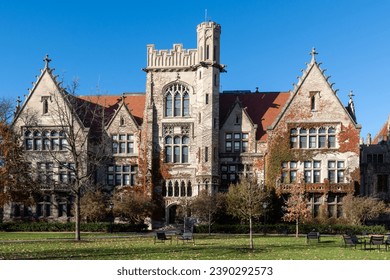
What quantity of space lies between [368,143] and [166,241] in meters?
39.5

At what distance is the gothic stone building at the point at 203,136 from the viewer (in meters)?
55.6

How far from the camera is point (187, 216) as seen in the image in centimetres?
5512

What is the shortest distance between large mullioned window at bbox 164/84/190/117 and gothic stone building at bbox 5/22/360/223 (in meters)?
0.09

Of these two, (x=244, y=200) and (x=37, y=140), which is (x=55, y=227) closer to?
(x=37, y=140)

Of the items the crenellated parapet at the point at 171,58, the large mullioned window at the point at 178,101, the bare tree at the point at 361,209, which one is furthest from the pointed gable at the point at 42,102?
the bare tree at the point at 361,209

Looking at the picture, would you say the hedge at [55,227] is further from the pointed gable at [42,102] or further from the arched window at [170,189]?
the pointed gable at [42,102]

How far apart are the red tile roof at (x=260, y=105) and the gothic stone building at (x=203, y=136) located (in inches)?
3.9

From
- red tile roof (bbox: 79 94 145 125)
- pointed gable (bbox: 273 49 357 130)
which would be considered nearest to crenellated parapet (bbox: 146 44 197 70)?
red tile roof (bbox: 79 94 145 125)

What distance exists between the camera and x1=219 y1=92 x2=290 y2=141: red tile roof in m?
58.5

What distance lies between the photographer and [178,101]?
5850cm

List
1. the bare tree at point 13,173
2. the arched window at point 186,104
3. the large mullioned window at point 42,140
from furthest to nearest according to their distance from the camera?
the large mullioned window at point 42,140
the arched window at point 186,104
the bare tree at point 13,173

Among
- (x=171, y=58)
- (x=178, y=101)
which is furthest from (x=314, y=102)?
(x=171, y=58)
